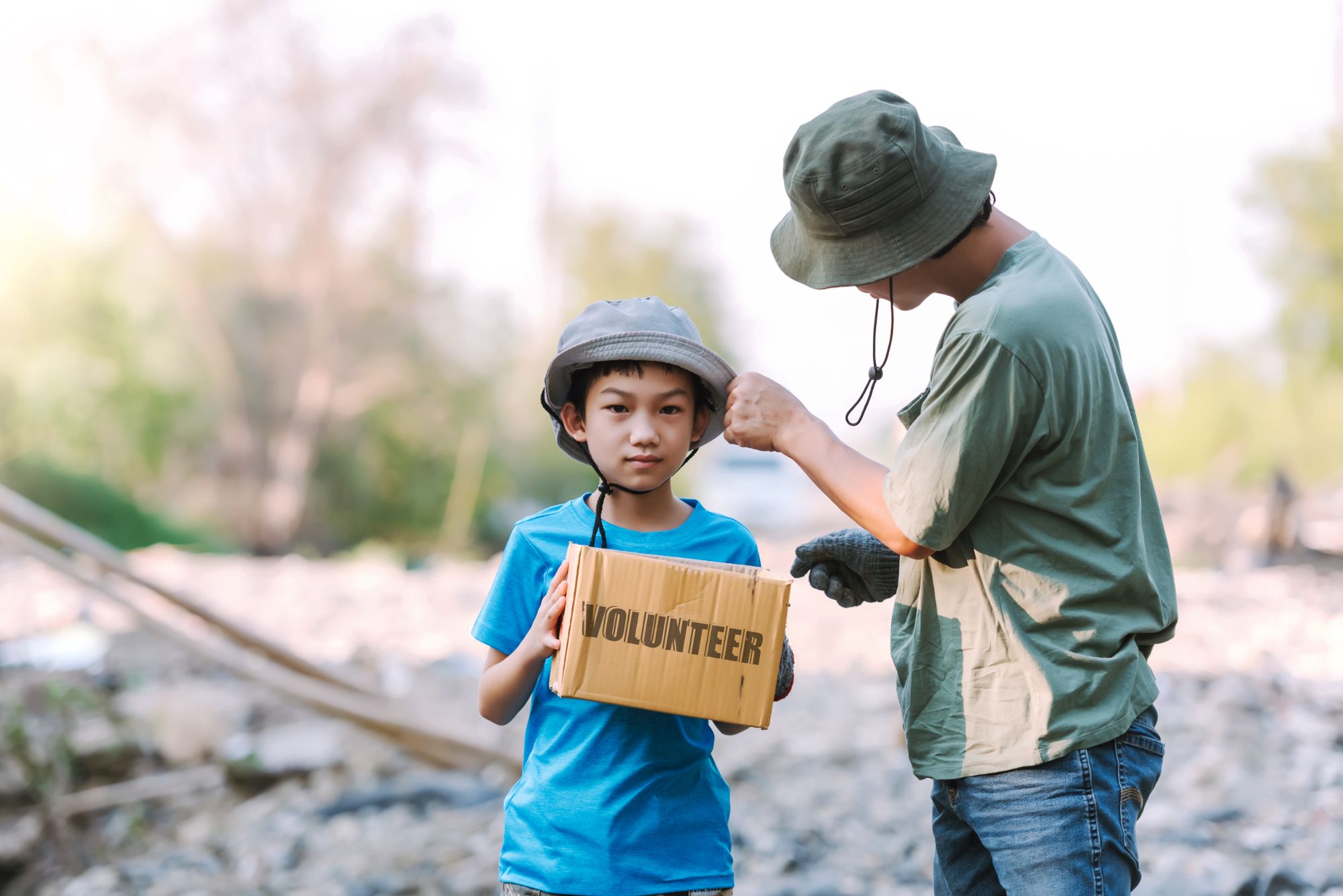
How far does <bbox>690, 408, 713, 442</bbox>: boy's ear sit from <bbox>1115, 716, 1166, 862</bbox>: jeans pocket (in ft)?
3.09

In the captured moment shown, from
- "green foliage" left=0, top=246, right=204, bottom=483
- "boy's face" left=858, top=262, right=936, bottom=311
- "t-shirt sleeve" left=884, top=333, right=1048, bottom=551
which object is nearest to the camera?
"t-shirt sleeve" left=884, top=333, right=1048, bottom=551

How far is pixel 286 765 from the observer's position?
5746mm

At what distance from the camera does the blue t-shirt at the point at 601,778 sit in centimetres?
214

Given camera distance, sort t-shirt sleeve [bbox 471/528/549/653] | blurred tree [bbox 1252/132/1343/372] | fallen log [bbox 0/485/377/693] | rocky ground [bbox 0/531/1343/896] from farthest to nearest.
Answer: blurred tree [bbox 1252/132/1343/372] < fallen log [bbox 0/485/377/693] < rocky ground [bbox 0/531/1343/896] < t-shirt sleeve [bbox 471/528/549/653]

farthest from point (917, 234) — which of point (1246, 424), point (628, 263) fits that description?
point (628, 263)

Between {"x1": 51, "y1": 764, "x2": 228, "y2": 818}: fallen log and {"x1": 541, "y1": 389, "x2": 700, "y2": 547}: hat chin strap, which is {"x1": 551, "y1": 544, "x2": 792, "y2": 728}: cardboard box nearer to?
{"x1": 541, "y1": 389, "x2": 700, "y2": 547}: hat chin strap

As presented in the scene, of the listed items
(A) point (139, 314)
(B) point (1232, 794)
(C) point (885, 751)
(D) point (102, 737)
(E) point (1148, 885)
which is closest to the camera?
(E) point (1148, 885)

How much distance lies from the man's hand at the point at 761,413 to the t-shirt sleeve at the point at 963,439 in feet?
0.72

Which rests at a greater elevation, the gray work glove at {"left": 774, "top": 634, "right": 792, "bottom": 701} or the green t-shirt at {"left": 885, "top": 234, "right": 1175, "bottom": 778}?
the green t-shirt at {"left": 885, "top": 234, "right": 1175, "bottom": 778}

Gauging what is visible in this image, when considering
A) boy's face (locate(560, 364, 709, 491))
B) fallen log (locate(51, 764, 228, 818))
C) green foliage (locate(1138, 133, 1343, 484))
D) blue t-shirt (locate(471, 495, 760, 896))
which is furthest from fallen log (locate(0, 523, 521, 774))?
green foliage (locate(1138, 133, 1343, 484))

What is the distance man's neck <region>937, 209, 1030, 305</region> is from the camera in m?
2.13

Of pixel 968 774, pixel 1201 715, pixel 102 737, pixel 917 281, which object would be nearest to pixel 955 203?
pixel 917 281

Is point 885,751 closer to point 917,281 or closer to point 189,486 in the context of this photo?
point 917,281

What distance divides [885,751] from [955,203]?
4775 millimetres
